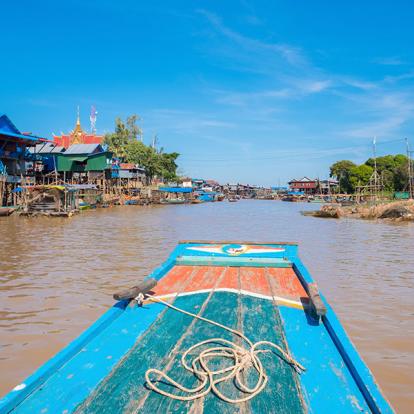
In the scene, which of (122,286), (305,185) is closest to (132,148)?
(122,286)

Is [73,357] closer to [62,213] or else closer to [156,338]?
[156,338]

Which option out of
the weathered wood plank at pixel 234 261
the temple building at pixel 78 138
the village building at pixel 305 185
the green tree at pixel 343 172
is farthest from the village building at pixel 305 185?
the weathered wood plank at pixel 234 261

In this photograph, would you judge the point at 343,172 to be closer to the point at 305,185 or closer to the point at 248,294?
the point at 305,185

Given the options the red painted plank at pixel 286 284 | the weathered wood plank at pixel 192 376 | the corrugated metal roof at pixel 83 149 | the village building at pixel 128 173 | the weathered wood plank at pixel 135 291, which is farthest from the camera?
the village building at pixel 128 173

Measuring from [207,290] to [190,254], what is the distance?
5.59 feet

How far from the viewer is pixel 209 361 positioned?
2598 mm

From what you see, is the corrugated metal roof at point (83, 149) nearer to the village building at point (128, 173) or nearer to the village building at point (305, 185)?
the village building at point (128, 173)

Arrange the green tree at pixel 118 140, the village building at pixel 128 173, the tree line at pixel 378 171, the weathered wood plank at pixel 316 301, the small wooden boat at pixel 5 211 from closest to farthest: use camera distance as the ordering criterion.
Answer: the weathered wood plank at pixel 316 301 < the small wooden boat at pixel 5 211 < the village building at pixel 128 173 < the green tree at pixel 118 140 < the tree line at pixel 378 171

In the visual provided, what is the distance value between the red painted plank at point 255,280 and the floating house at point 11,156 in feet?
98.5

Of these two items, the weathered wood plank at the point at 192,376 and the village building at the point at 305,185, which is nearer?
the weathered wood plank at the point at 192,376

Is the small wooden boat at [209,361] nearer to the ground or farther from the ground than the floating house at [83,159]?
nearer to the ground

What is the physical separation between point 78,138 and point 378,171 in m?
50.6

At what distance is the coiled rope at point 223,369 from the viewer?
7.23 ft

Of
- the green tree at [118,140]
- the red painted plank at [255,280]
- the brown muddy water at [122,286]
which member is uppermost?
the green tree at [118,140]
